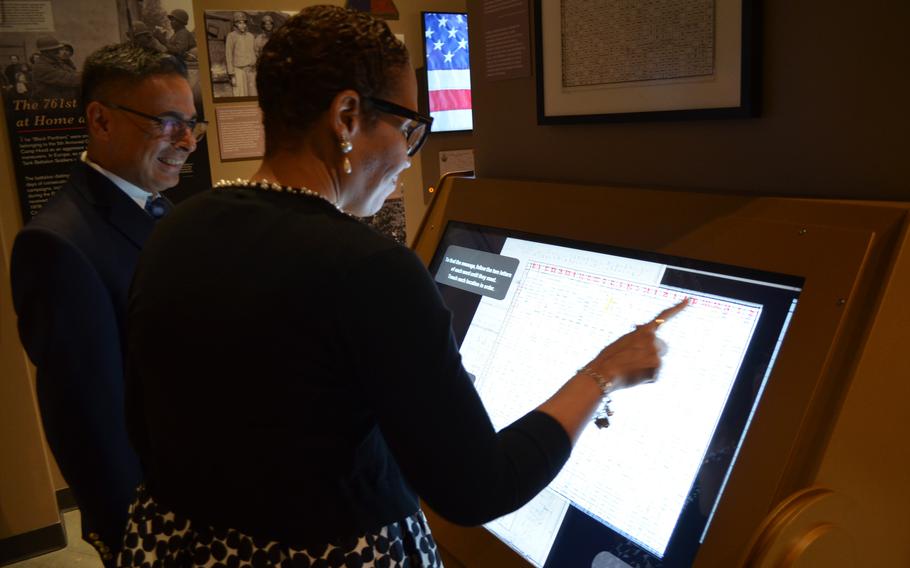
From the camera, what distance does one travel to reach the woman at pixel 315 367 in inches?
30.7

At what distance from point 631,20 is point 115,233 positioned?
121cm

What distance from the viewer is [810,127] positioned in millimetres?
960

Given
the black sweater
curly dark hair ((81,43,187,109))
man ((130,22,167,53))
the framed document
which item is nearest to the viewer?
the black sweater

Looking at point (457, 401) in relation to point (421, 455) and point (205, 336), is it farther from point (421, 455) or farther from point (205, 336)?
point (205, 336)

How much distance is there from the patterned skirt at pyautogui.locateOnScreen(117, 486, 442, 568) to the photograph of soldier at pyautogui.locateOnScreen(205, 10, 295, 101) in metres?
2.72

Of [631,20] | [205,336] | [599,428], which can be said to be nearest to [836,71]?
→ [631,20]

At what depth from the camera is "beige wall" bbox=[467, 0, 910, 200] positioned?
872 mm

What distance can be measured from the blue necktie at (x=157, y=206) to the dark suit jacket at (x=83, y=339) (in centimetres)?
21

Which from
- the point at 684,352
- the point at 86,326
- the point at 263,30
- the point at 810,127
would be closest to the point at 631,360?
the point at 684,352

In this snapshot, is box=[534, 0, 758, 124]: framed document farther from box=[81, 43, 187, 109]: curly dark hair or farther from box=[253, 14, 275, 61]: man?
box=[253, 14, 275, 61]: man

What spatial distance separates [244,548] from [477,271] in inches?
26.1

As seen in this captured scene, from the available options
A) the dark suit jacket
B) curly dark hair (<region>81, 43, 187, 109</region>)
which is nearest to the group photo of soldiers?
curly dark hair (<region>81, 43, 187, 109</region>)

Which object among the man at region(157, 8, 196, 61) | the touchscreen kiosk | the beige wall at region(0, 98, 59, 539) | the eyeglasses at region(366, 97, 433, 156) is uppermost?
the man at region(157, 8, 196, 61)

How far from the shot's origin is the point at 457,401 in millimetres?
794
